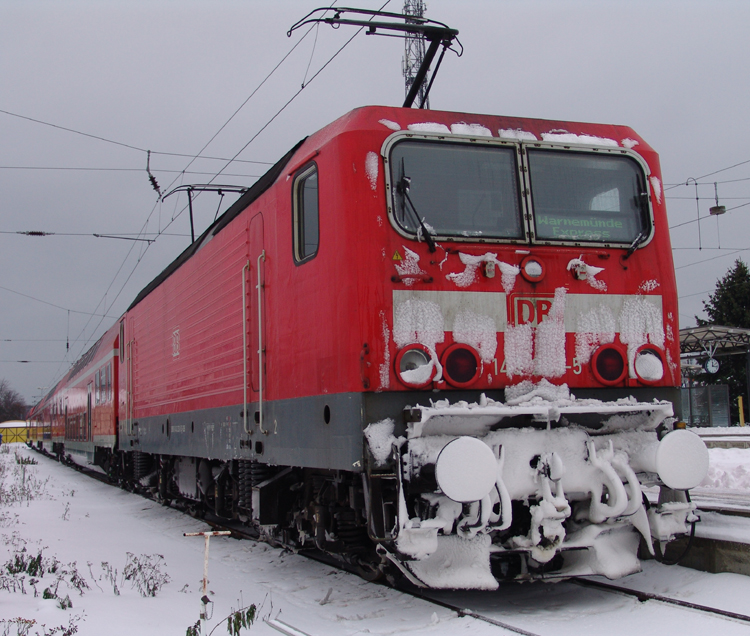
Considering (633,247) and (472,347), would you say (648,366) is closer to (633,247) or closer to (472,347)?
(633,247)

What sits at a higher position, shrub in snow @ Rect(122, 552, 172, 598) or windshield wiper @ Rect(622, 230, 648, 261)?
windshield wiper @ Rect(622, 230, 648, 261)

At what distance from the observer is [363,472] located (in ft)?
16.7

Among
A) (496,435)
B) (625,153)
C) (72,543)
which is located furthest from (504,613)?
(72,543)

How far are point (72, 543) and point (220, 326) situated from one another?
11.3 ft

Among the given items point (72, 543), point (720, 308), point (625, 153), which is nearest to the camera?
point (625, 153)

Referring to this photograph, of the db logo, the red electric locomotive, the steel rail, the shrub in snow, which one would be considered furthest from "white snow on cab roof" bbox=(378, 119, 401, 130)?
the shrub in snow

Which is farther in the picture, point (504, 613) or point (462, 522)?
point (504, 613)

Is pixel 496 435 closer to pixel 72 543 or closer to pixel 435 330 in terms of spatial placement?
pixel 435 330

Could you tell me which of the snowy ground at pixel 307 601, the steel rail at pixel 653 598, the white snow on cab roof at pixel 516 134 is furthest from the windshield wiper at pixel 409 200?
the steel rail at pixel 653 598

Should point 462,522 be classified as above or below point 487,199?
below

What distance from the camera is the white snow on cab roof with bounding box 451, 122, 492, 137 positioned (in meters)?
5.84

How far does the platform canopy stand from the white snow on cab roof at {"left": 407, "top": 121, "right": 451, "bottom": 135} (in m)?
20.1

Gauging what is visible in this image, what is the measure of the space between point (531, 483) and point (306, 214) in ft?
8.49

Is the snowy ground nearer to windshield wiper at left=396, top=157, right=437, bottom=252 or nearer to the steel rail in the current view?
the steel rail
